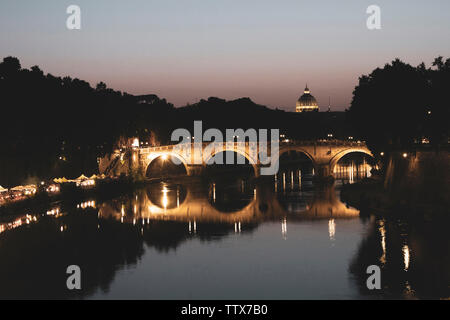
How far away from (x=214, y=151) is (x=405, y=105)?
109 feet

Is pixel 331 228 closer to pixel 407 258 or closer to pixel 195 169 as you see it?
pixel 407 258

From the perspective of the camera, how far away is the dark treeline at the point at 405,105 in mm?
44812

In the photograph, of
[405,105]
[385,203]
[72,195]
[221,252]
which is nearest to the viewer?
[221,252]

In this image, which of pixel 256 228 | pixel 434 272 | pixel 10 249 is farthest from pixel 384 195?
pixel 10 249

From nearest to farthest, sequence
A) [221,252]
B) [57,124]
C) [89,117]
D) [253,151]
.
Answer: [221,252] → [57,124] → [89,117] → [253,151]

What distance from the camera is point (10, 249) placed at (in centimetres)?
3266

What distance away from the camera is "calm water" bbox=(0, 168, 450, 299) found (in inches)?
1024

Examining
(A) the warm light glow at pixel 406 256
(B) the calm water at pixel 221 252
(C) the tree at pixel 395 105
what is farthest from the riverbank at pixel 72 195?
(A) the warm light glow at pixel 406 256

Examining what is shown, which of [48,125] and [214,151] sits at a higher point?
[48,125]

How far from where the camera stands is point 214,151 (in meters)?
77.4

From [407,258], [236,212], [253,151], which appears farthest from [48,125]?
[407,258]

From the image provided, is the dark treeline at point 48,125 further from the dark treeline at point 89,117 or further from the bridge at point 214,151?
the bridge at point 214,151
